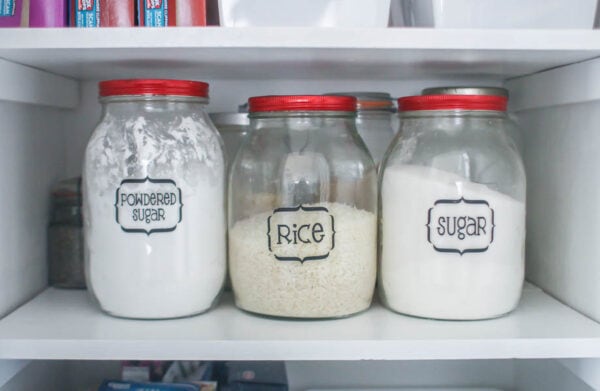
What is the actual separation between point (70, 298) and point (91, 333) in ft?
0.55

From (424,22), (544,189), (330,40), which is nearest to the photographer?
(330,40)

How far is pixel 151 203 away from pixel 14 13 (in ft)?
0.97

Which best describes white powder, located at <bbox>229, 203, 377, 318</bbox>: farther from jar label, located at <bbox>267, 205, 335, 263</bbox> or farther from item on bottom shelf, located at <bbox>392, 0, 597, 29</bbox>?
item on bottom shelf, located at <bbox>392, 0, 597, 29</bbox>

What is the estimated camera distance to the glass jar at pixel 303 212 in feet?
2.57

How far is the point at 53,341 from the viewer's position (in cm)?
74

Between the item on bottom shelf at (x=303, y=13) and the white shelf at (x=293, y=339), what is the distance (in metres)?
0.34

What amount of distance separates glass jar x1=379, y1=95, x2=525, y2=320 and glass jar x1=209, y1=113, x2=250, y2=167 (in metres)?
0.22

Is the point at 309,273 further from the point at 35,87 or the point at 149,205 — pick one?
the point at 35,87

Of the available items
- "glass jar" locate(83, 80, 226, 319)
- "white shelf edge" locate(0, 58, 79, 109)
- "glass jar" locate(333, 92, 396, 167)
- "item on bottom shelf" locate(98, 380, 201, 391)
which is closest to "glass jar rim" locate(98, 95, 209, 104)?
"glass jar" locate(83, 80, 226, 319)

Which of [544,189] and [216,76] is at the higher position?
[216,76]

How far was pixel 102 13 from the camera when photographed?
846 millimetres

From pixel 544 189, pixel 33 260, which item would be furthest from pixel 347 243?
pixel 33 260

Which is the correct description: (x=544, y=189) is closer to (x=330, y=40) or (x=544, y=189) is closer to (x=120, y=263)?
(x=330, y=40)

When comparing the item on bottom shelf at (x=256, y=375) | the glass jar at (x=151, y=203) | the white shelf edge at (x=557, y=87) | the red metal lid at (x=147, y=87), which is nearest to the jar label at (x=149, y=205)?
the glass jar at (x=151, y=203)
